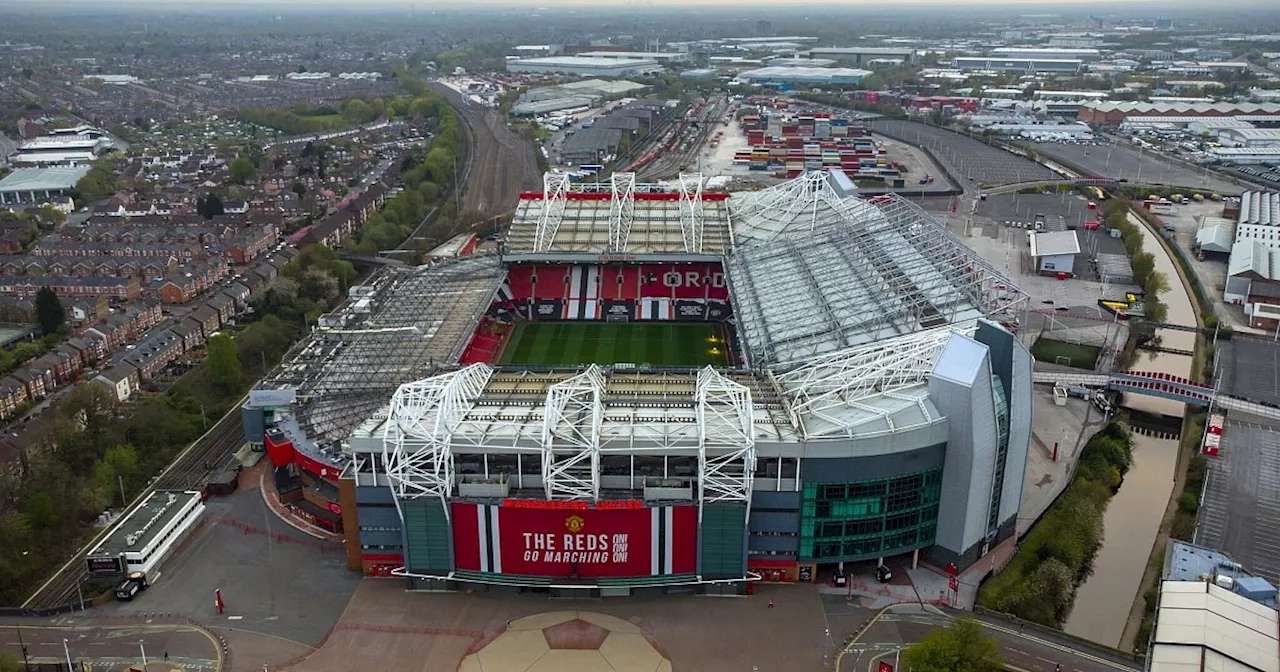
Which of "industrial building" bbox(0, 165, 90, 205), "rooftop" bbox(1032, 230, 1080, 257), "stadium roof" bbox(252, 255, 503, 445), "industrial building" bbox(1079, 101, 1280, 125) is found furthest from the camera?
"industrial building" bbox(1079, 101, 1280, 125)

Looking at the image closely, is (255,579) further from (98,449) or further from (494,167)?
(494,167)

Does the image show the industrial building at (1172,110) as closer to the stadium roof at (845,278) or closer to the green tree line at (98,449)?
the stadium roof at (845,278)

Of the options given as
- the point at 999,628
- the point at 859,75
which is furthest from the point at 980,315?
the point at 859,75

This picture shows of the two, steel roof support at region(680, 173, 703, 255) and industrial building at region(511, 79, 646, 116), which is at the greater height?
industrial building at region(511, 79, 646, 116)

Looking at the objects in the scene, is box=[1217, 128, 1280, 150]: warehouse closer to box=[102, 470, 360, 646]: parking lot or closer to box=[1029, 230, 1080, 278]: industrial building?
box=[1029, 230, 1080, 278]: industrial building

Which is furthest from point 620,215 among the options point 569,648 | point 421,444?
point 569,648

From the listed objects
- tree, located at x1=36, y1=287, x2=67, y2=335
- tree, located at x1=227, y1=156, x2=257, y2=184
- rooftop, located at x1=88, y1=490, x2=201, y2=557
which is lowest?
rooftop, located at x1=88, y1=490, x2=201, y2=557

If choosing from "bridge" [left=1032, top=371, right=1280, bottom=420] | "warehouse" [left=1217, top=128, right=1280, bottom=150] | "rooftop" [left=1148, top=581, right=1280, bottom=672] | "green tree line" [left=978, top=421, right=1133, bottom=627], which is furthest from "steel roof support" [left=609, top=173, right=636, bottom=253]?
"warehouse" [left=1217, top=128, right=1280, bottom=150]
